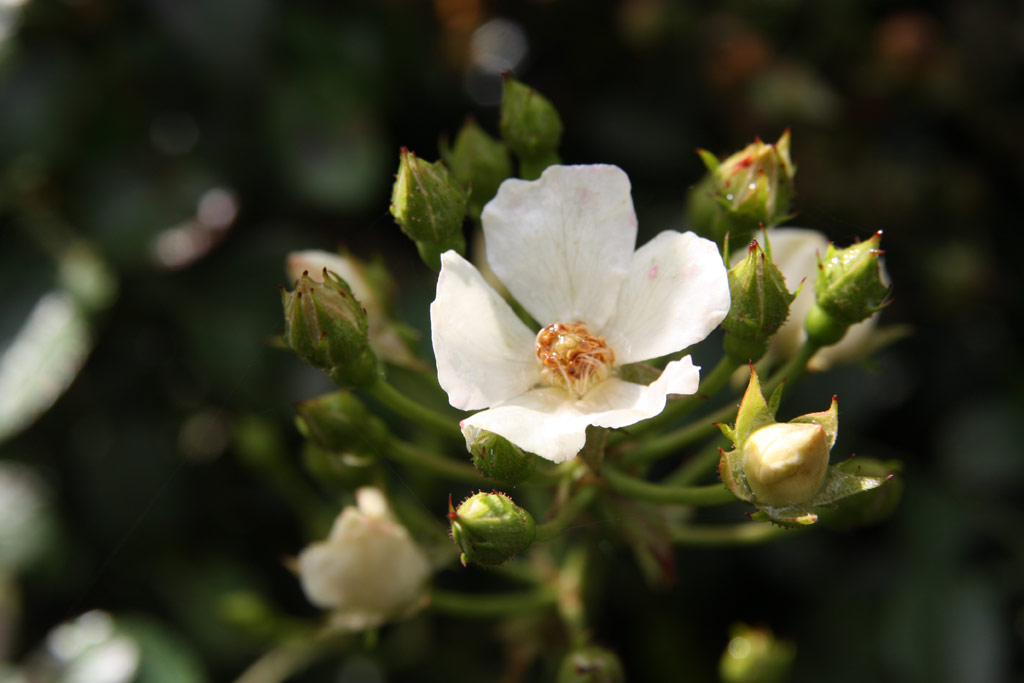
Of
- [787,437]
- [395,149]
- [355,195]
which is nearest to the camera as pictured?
[787,437]

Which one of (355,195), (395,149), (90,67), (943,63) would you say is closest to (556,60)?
(395,149)

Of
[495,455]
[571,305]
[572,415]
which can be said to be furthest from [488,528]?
[571,305]

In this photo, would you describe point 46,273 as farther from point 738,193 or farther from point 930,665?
point 930,665

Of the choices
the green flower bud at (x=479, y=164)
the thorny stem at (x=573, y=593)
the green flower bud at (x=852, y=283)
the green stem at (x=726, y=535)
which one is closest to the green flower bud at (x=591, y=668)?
the thorny stem at (x=573, y=593)

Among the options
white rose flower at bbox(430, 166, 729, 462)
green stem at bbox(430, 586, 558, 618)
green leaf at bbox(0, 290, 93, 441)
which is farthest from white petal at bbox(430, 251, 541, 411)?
green leaf at bbox(0, 290, 93, 441)

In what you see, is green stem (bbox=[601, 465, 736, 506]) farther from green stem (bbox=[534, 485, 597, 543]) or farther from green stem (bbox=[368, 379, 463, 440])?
green stem (bbox=[368, 379, 463, 440])

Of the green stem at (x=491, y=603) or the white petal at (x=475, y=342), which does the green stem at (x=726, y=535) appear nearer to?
the green stem at (x=491, y=603)
